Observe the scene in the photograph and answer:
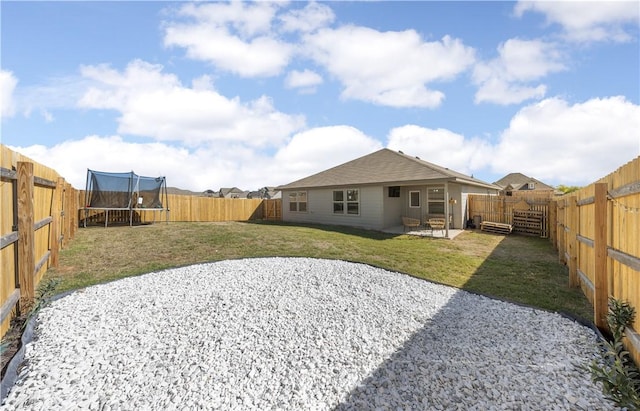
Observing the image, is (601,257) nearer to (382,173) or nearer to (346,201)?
(382,173)

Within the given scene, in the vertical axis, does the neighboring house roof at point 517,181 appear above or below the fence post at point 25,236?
above

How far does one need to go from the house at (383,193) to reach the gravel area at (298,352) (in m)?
9.39

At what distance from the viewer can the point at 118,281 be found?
18.6ft

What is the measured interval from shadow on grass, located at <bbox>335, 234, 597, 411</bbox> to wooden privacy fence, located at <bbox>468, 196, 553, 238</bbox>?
921 centimetres

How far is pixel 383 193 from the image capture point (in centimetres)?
1445

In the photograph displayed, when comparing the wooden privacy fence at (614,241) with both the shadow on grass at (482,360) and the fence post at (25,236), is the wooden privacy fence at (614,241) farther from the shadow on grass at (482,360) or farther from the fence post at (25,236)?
the fence post at (25,236)

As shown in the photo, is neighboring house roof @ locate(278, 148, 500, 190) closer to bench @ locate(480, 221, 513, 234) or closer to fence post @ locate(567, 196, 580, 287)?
bench @ locate(480, 221, 513, 234)

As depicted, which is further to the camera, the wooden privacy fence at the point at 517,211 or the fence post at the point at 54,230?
the wooden privacy fence at the point at 517,211

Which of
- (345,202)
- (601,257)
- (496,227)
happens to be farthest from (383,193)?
(601,257)

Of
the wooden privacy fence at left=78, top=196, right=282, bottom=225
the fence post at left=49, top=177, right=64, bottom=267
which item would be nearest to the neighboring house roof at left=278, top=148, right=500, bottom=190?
the wooden privacy fence at left=78, top=196, right=282, bottom=225

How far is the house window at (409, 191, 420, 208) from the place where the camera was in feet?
51.1

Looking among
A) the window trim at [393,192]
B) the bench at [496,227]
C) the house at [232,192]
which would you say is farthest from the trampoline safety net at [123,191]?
the house at [232,192]

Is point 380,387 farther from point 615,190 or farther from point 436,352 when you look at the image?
point 615,190

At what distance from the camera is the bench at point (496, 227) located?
44.2ft
